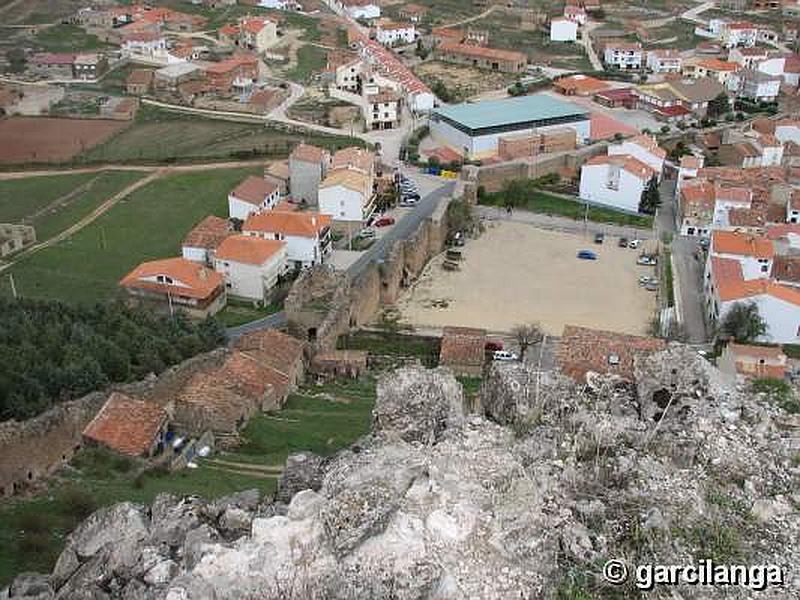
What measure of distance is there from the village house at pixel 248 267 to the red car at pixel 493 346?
10868mm

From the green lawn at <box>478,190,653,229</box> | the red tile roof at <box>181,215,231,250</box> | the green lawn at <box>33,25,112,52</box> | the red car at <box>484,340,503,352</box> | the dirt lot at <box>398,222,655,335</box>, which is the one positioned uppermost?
the green lawn at <box>33,25,112,52</box>

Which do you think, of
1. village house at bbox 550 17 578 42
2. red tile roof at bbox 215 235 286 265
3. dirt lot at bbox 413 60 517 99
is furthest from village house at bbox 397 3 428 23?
red tile roof at bbox 215 235 286 265

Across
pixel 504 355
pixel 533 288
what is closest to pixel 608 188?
pixel 533 288

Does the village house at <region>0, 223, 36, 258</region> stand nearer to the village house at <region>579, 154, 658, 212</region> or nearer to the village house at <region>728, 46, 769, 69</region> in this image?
the village house at <region>579, 154, 658, 212</region>

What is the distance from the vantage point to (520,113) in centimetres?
6262

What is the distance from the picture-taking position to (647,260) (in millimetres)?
47094

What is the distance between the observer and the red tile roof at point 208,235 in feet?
141

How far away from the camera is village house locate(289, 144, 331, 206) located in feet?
169

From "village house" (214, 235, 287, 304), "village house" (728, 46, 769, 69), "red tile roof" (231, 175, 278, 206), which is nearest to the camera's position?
"village house" (214, 235, 287, 304)

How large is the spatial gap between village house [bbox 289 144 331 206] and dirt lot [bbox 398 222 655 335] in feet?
31.8

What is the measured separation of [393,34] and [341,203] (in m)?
49.3

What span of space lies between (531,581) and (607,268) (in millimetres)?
35736

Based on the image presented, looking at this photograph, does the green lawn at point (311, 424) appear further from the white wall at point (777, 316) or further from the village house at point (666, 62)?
the village house at point (666, 62)

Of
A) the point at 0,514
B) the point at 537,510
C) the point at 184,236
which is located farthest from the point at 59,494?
the point at 184,236
